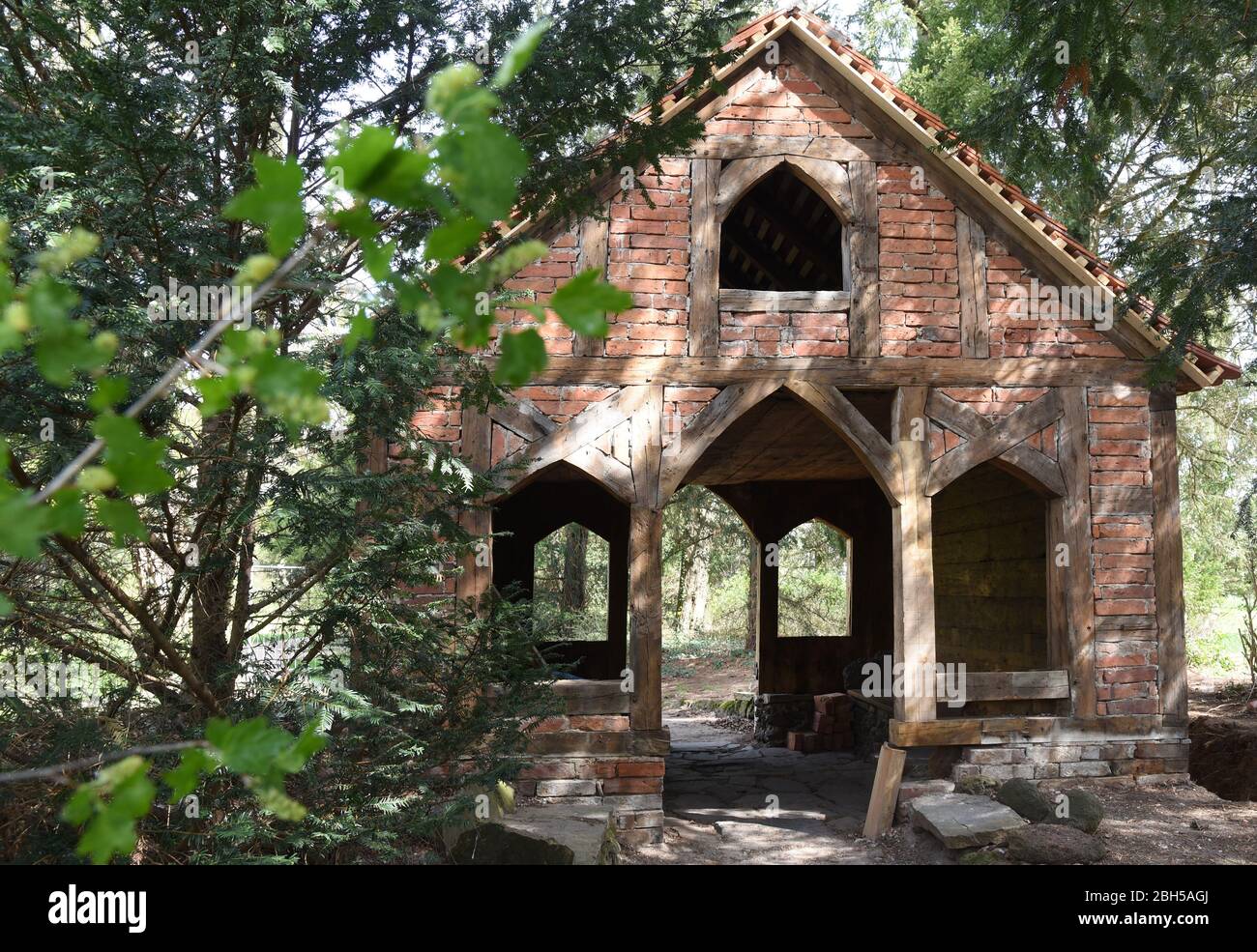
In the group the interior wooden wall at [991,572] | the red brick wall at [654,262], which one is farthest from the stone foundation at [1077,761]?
the red brick wall at [654,262]

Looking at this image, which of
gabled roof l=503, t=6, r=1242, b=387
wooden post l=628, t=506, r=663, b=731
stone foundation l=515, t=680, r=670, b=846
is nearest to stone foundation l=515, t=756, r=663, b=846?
stone foundation l=515, t=680, r=670, b=846

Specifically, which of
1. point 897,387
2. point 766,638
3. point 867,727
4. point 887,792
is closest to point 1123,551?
point 897,387

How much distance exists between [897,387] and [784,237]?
3454mm

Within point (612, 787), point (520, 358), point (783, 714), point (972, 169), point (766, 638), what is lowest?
point (783, 714)

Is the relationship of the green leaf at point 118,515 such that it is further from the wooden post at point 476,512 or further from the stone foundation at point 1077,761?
the stone foundation at point 1077,761

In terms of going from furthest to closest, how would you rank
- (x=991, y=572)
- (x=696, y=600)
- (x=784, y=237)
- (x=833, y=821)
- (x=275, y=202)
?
(x=696, y=600)
(x=991, y=572)
(x=784, y=237)
(x=833, y=821)
(x=275, y=202)

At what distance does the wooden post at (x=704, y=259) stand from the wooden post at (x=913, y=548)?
1.79 m

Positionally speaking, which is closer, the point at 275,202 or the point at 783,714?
the point at 275,202

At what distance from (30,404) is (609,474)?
14.9 ft

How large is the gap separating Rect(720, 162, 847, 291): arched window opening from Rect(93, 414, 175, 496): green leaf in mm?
8469

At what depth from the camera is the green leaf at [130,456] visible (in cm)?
97

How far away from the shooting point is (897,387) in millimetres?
8031

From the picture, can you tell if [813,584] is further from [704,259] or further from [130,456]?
[130,456]

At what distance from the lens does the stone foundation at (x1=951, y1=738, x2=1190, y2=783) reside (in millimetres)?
7883
